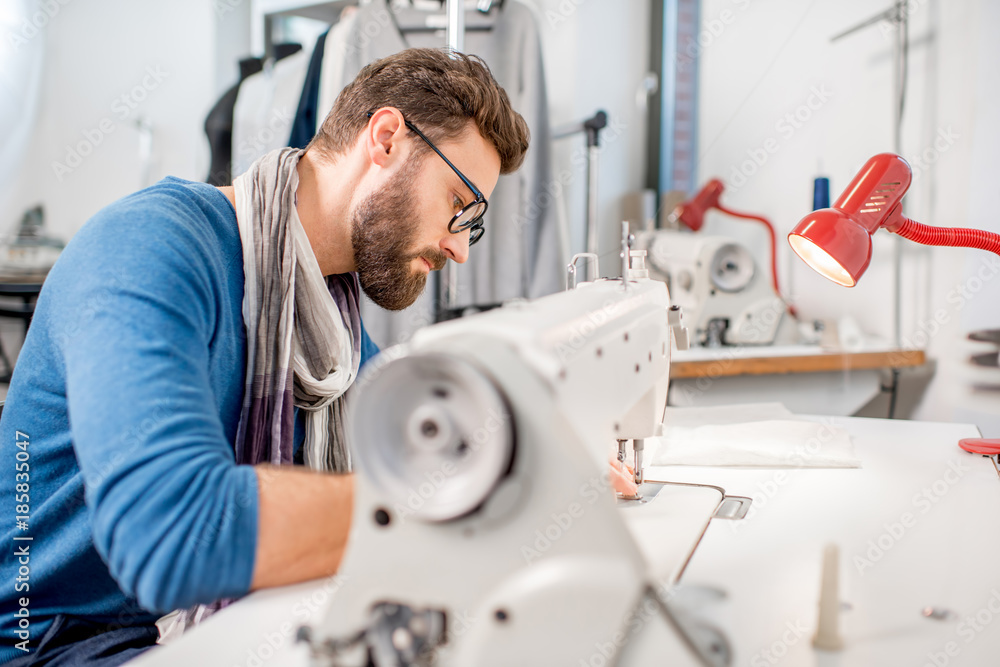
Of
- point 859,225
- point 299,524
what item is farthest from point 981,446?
point 299,524

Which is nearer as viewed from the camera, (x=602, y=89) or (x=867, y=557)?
(x=867, y=557)

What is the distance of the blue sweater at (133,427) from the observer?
59 centimetres

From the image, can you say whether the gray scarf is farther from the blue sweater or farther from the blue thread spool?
the blue thread spool

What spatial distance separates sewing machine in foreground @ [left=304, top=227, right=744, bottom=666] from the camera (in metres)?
0.50

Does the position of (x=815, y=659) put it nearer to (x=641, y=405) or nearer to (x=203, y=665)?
(x=641, y=405)

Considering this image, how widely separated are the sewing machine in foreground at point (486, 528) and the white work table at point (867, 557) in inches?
6.2

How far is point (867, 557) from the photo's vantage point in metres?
0.80

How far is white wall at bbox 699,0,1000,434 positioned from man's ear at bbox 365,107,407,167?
1.42 m

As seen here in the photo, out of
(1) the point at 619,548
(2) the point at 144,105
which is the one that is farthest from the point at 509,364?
(2) the point at 144,105

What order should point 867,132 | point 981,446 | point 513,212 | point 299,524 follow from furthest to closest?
point 513,212
point 867,132
point 981,446
point 299,524

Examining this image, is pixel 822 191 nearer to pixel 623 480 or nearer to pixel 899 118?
pixel 899 118

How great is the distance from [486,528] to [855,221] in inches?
30.5

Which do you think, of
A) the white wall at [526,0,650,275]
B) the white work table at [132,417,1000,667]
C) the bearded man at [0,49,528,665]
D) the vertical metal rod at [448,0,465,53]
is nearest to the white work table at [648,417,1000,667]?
the white work table at [132,417,1000,667]

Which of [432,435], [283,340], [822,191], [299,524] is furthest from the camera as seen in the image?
[822,191]
